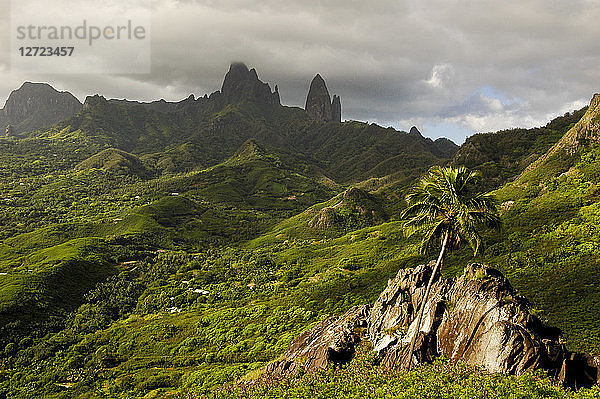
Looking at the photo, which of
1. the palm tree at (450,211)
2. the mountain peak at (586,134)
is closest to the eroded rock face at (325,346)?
the palm tree at (450,211)

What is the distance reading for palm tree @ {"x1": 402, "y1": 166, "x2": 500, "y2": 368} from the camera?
2381 cm

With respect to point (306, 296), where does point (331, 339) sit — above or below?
above

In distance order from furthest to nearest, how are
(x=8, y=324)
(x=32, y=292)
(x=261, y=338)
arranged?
(x=32, y=292) < (x=8, y=324) < (x=261, y=338)

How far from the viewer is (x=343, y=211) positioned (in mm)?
184125

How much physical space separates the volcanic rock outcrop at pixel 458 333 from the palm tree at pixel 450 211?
5.79 feet

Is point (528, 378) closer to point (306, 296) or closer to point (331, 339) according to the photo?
point (331, 339)

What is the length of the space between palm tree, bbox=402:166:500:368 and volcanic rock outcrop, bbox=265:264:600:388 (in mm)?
1764

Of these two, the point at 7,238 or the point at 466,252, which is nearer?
the point at 466,252

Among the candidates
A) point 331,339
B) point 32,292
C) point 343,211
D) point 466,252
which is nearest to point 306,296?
point 466,252

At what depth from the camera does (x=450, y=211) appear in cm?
2464

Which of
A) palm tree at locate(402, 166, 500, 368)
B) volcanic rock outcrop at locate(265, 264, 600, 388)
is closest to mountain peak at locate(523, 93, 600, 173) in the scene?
volcanic rock outcrop at locate(265, 264, 600, 388)

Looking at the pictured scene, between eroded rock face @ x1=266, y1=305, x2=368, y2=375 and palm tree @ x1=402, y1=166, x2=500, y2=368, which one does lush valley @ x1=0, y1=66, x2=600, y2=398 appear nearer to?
eroded rock face @ x1=266, y1=305, x2=368, y2=375

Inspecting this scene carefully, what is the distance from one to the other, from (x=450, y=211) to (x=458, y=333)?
811 centimetres

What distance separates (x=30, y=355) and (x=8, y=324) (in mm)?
17059
